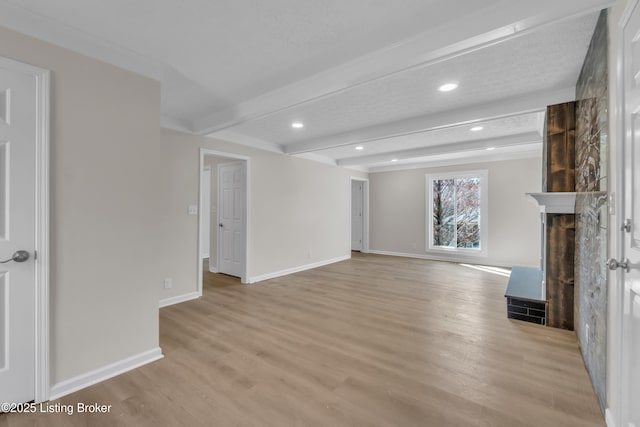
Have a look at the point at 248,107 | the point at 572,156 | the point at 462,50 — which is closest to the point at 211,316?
the point at 248,107

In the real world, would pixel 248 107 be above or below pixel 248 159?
above

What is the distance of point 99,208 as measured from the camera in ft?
6.79

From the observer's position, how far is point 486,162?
6.27 m

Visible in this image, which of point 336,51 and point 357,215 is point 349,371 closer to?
point 336,51

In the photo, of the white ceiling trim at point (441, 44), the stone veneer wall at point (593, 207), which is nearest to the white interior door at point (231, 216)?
the white ceiling trim at point (441, 44)

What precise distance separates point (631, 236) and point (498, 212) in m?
5.37

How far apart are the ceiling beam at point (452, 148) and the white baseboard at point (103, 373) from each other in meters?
4.94

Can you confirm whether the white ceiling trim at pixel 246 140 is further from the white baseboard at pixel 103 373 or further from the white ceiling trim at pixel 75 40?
the white baseboard at pixel 103 373

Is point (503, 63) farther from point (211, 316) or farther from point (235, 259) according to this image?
Answer: point (235, 259)

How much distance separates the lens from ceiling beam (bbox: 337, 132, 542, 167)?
4.47m

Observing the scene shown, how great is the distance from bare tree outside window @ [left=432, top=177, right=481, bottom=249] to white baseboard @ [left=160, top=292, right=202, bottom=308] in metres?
5.40

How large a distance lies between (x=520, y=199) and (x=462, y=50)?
16.8 feet

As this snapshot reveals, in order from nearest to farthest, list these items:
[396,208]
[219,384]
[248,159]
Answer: [219,384], [248,159], [396,208]

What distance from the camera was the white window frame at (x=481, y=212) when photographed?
6.27 meters
